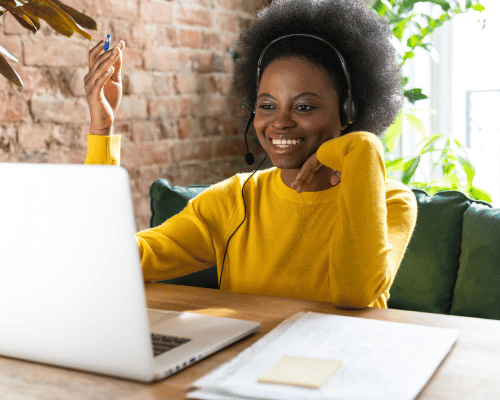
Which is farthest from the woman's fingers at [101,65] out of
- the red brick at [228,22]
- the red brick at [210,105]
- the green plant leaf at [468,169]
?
the red brick at [228,22]

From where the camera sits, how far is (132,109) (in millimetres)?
2219

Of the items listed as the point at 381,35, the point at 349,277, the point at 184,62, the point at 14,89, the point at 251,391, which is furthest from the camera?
the point at 184,62

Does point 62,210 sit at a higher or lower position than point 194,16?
lower

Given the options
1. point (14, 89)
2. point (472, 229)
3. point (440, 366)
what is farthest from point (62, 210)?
point (14, 89)

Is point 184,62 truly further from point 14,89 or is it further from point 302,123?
point 302,123

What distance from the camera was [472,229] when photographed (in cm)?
136

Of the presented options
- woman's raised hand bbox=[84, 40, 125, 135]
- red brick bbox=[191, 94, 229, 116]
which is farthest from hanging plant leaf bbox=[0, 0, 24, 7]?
red brick bbox=[191, 94, 229, 116]

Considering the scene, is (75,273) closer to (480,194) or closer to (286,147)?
(286,147)

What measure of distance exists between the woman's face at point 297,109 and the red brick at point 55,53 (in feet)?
3.02

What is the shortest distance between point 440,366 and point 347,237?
1.24ft

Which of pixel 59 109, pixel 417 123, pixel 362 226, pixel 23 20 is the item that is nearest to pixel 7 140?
pixel 59 109

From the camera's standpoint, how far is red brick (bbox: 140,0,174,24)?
7.38ft

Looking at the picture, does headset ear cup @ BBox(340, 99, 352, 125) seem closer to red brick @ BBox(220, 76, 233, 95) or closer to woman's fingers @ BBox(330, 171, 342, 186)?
woman's fingers @ BBox(330, 171, 342, 186)

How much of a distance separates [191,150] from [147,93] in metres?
0.35
